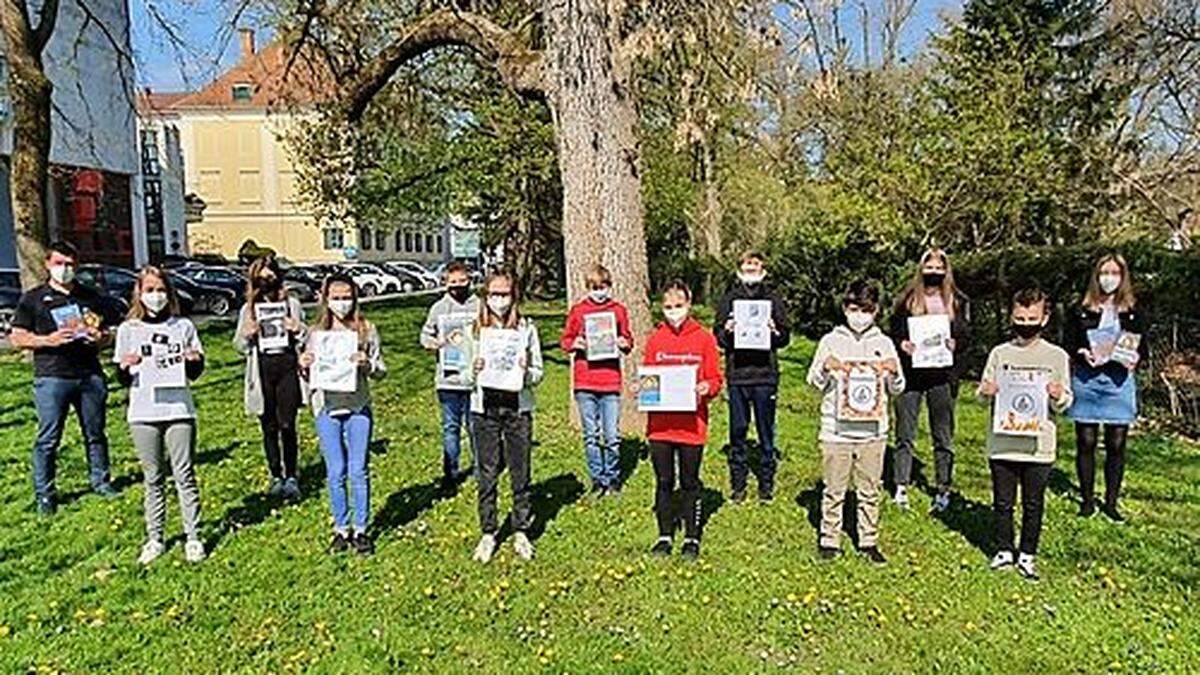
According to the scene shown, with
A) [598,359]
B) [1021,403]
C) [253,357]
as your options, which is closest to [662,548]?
[598,359]

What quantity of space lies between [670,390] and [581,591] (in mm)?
1317

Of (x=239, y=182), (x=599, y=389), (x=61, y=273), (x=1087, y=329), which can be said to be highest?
(x=239, y=182)

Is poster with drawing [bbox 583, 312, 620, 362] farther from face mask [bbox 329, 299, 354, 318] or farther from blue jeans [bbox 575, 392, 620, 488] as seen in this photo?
face mask [bbox 329, 299, 354, 318]

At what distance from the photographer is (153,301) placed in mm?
6055

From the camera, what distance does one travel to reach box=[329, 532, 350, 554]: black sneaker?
6.20 m

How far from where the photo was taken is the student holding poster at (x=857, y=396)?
5793 millimetres

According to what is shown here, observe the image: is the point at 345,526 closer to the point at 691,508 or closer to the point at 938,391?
the point at 691,508

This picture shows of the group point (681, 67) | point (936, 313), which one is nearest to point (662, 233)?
point (681, 67)

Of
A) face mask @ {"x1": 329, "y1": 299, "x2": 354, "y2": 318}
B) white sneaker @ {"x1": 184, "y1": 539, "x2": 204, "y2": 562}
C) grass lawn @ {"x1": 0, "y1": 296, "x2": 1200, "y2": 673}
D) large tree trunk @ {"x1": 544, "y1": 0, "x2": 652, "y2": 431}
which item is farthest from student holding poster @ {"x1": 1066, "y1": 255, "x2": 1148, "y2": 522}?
white sneaker @ {"x1": 184, "y1": 539, "x2": 204, "y2": 562}

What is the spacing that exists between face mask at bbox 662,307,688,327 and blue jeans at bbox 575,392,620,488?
4.90ft

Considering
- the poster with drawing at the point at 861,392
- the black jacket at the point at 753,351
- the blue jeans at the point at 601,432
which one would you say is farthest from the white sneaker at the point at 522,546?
the poster with drawing at the point at 861,392

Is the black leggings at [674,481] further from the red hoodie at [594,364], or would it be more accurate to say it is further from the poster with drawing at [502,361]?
the red hoodie at [594,364]

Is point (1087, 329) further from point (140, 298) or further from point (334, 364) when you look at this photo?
point (140, 298)

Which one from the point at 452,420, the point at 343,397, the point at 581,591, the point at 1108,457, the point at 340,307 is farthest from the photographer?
the point at 452,420
